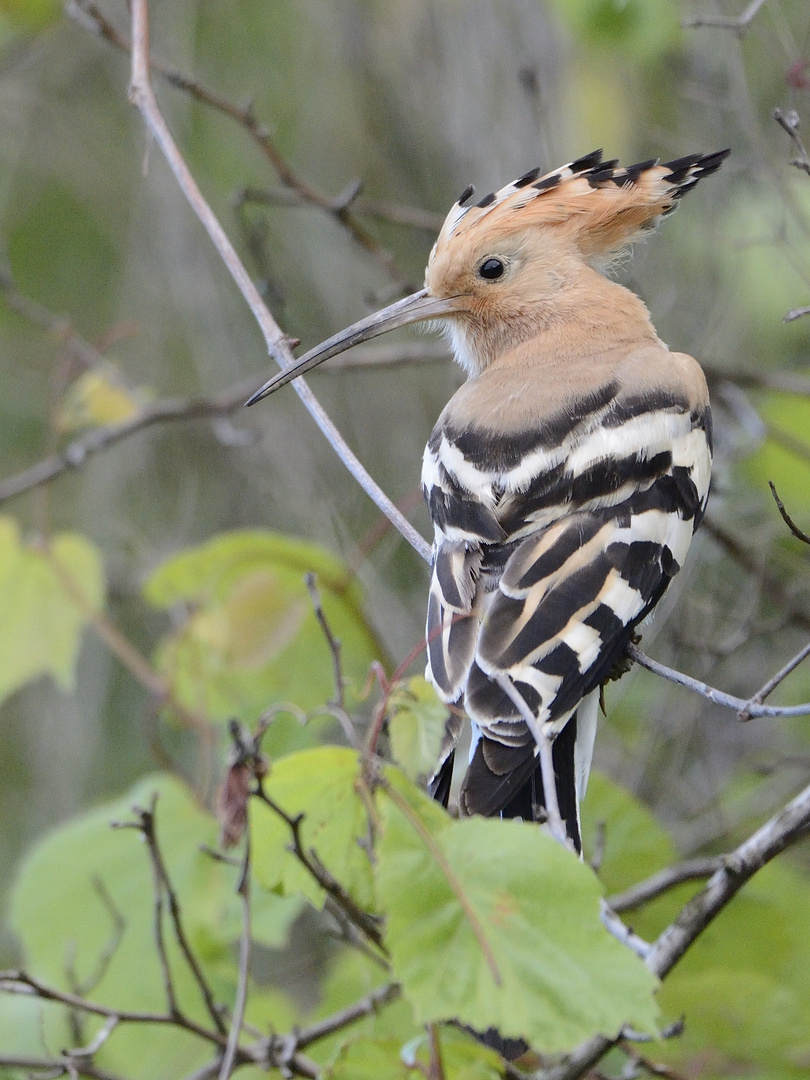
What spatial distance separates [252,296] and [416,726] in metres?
0.66

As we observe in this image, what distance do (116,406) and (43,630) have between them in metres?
0.54

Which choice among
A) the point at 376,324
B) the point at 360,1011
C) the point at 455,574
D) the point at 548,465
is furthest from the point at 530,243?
the point at 360,1011

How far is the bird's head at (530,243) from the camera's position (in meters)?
1.93

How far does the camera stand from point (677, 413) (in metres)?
1.75

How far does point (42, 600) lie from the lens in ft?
6.80

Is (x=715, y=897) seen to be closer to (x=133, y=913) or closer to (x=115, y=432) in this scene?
(x=133, y=913)

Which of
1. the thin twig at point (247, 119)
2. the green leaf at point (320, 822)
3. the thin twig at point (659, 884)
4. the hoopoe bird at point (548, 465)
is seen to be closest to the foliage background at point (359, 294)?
the thin twig at point (247, 119)

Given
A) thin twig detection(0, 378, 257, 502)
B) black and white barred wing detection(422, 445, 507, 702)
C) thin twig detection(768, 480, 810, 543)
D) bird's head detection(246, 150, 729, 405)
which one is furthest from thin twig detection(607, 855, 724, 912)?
thin twig detection(0, 378, 257, 502)

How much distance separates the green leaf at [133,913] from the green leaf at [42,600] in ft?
0.89

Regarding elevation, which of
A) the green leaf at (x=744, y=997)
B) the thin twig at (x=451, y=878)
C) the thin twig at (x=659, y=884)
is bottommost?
the green leaf at (x=744, y=997)

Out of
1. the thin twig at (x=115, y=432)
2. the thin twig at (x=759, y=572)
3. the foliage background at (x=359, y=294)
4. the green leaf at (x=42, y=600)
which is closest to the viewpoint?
the green leaf at (x=42, y=600)

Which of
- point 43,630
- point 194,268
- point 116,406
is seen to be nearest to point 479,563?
point 43,630

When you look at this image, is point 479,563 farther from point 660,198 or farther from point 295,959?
point 295,959

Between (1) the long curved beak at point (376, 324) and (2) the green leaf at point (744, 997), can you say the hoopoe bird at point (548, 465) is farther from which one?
(2) the green leaf at point (744, 997)
